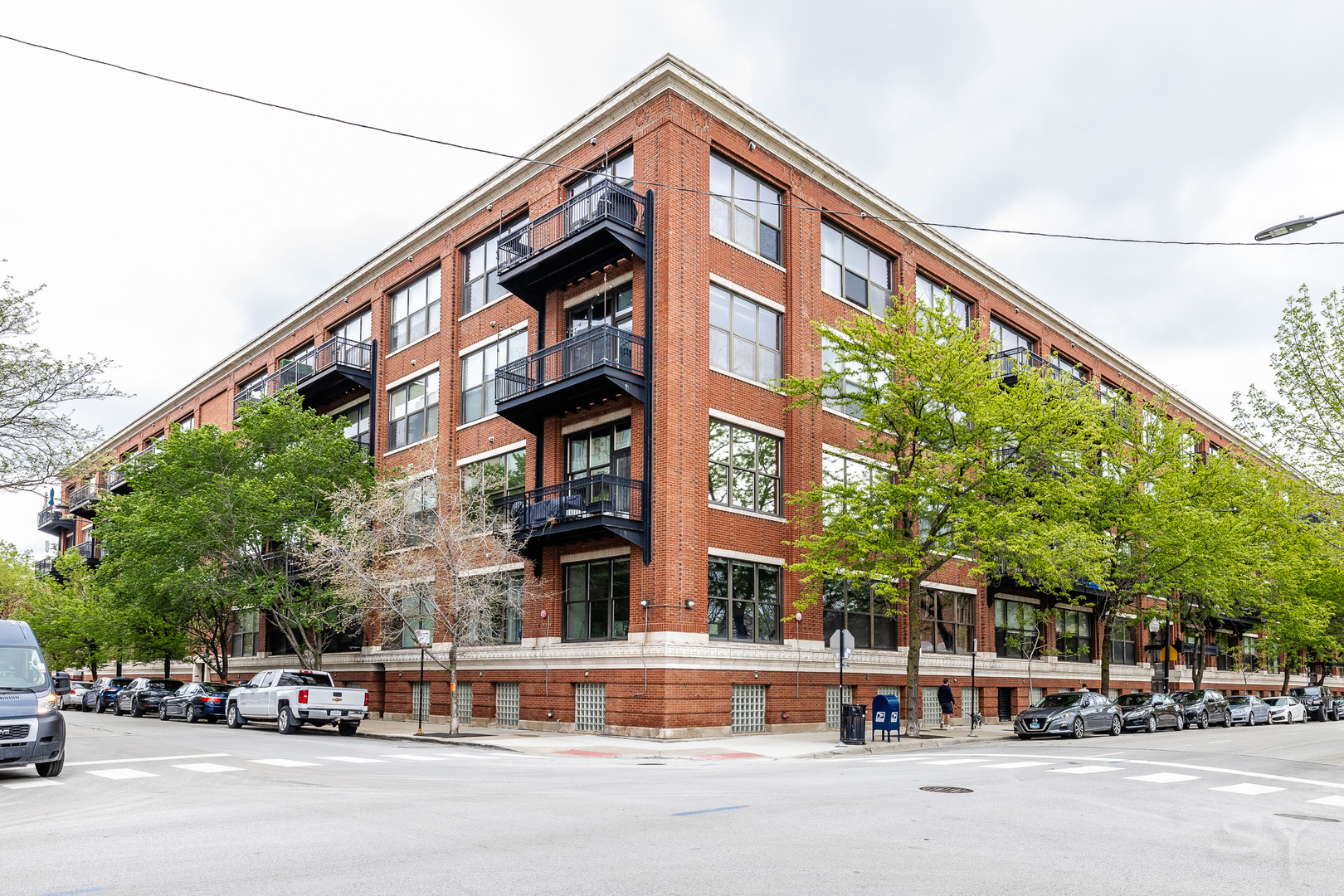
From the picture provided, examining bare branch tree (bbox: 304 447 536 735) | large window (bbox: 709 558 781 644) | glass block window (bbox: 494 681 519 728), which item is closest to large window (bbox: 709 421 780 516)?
large window (bbox: 709 558 781 644)

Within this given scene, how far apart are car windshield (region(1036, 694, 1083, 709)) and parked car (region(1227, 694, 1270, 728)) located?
17.2 meters

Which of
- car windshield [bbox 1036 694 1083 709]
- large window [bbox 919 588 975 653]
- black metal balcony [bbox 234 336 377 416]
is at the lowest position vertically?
car windshield [bbox 1036 694 1083 709]

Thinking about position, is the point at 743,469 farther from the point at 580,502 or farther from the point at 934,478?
the point at 934,478

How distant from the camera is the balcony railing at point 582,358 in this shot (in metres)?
26.2

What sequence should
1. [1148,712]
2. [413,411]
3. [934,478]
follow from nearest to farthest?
[934,478] → [1148,712] → [413,411]

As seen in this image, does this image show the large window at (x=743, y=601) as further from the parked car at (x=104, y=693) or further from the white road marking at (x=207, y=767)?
the parked car at (x=104, y=693)

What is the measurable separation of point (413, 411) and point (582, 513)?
13.3 metres

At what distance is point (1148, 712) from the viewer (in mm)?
33906

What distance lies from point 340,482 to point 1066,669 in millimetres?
28777

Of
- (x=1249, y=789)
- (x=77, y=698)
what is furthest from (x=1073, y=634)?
(x=77, y=698)

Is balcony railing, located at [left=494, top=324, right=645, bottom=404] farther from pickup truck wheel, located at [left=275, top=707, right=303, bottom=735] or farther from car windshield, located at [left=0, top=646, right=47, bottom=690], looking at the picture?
car windshield, located at [left=0, top=646, right=47, bottom=690]

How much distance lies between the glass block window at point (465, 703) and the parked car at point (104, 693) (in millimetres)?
19127

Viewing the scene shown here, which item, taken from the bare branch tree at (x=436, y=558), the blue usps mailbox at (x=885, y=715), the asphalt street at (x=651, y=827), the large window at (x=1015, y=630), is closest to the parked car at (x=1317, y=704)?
the large window at (x=1015, y=630)

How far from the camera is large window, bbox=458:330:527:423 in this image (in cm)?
3194
